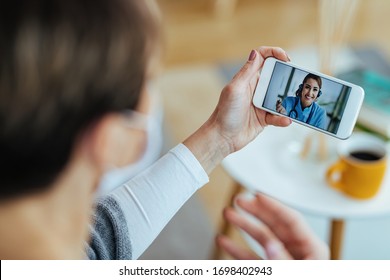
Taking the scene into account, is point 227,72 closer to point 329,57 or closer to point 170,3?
point 170,3

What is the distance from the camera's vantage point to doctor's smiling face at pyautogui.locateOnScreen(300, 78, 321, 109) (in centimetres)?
71

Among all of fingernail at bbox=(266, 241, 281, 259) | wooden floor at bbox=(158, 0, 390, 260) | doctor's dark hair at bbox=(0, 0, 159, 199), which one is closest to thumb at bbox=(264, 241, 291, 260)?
fingernail at bbox=(266, 241, 281, 259)

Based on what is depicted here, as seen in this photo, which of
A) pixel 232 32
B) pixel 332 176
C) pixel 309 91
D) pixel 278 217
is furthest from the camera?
→ pixel 232 32

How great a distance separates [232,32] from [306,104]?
1.53 metres

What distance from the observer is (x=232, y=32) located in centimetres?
221

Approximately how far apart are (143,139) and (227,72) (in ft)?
4.93

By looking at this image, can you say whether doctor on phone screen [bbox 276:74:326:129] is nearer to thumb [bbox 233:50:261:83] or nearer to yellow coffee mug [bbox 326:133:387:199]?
thumb [bbox 233:50:261:83]

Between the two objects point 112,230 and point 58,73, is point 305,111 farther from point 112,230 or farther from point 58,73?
point 58,73

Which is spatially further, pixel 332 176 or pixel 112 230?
pixel 332 176

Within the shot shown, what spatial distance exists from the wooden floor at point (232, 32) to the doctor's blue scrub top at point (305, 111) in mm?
1026

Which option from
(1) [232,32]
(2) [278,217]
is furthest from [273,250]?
(1) [232,32]

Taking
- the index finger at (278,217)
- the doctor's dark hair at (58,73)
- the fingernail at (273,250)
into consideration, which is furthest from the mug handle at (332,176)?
the doctor's dark hair at (58,73)

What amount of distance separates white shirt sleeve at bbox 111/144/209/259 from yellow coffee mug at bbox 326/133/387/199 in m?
0.38

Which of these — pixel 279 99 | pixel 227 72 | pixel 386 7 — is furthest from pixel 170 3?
pixel 279 99
